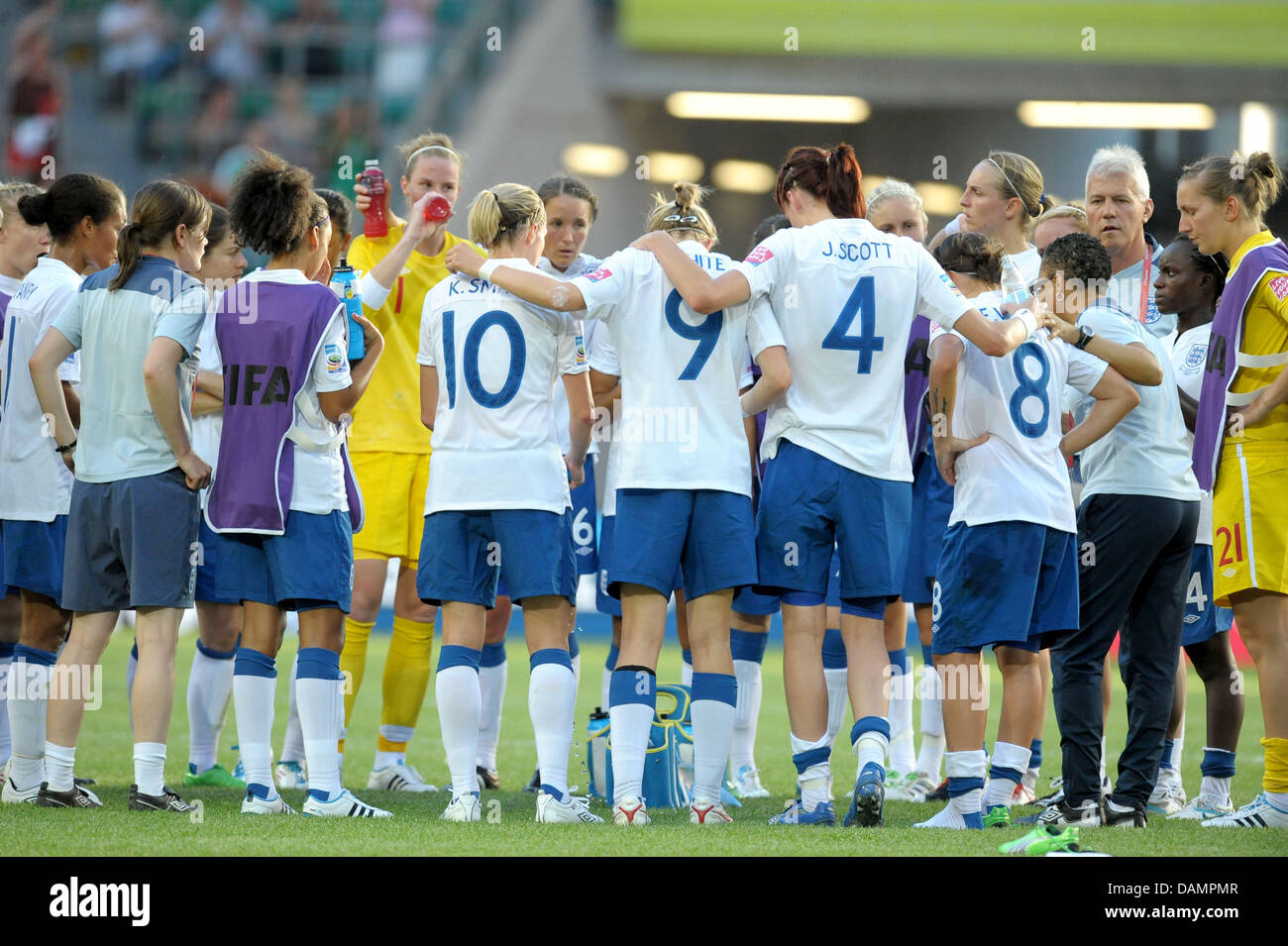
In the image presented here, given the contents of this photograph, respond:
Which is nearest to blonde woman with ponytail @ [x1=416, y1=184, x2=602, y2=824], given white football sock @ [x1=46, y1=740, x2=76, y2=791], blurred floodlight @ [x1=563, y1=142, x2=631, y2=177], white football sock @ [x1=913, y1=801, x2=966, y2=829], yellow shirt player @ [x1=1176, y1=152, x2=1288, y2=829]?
white football sock @ [x1=913, y1=801, x2=966, y2=829]

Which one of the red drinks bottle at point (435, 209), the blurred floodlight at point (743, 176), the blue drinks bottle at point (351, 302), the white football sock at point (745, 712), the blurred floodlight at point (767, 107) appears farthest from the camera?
the blurred floodlight at point (743, 176)

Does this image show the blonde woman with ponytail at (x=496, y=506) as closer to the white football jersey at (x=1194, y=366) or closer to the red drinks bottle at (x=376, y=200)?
the red drinks bottle at (x=376, y=200)

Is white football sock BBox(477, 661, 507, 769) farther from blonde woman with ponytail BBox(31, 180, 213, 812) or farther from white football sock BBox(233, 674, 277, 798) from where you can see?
blonde woman with ponytail BBox(31, 180, 213, 812)

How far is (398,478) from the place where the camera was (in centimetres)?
645

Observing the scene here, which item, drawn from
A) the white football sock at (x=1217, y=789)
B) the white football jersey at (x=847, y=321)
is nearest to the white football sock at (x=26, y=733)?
the white football jersey at (x=847, y=321)

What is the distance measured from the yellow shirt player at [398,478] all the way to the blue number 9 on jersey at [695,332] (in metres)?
1.39

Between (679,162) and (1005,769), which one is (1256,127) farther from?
→ (1005,769)

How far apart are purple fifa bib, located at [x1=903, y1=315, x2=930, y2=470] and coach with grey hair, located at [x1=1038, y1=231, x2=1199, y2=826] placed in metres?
0.95

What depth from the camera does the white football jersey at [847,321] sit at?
17.4 ft

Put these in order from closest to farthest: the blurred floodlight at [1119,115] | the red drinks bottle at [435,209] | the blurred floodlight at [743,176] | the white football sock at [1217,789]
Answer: the red drinks bottle at [435,209], the white football sock at [1217,789], the blurred floodlight at [1119,115], the blurred floodlight at [743,176]

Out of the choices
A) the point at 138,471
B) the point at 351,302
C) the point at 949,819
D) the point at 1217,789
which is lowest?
the point at 1217,789


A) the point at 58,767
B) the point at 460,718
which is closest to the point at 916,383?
the point at 460,718

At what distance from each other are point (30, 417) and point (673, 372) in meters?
2.71

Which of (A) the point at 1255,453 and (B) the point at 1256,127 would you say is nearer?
(A) the point at 1255,453
